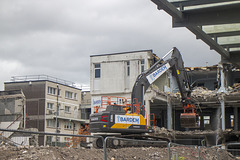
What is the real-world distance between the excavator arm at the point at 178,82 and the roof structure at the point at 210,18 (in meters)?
8.28

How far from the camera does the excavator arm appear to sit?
21875 millimetres

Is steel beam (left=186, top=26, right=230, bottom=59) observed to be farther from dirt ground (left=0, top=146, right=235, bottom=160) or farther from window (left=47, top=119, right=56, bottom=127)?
window (left=47, top=119, right=56, bottom=127)

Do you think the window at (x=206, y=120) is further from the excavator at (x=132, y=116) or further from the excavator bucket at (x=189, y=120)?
the excavator bucket at (x=189, y=120)

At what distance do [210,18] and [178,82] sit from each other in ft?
39.3

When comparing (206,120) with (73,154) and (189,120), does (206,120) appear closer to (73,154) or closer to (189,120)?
(189,120)

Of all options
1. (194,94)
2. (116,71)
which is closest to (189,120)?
(194,94)

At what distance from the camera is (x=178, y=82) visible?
23.9m

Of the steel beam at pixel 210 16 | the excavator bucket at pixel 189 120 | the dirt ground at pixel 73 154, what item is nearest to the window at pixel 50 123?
the excavator bucket at pixel 189 120

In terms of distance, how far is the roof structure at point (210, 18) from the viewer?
37.8 feet

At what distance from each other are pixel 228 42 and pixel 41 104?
166 ft

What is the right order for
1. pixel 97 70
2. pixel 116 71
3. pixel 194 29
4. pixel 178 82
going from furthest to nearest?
pixel 97 70, pixel 116 71, pixel 178 82, pixel 194 29

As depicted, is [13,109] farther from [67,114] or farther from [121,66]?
[67,114]

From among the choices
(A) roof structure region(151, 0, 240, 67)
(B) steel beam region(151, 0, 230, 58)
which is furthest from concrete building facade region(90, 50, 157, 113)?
(A) roof structure region(151, 0, 240, 67)

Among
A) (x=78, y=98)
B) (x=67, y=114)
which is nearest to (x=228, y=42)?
(x=67, y=114)
